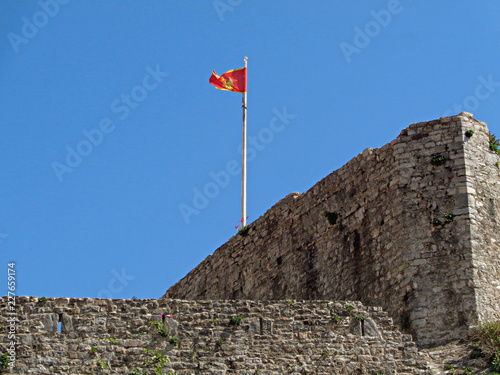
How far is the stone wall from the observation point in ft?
88.5

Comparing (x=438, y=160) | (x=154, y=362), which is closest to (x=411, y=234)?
(x=438, y=160)

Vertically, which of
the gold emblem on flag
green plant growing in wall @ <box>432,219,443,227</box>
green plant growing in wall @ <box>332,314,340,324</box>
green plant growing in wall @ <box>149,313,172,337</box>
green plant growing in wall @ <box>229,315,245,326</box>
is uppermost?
the gold emblem on flag

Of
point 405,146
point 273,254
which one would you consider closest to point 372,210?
point 405,146

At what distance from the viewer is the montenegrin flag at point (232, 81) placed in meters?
39.2

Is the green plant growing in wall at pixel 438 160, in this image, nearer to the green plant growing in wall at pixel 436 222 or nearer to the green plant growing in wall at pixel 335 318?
the green plant growing in wall at pixel 436 222

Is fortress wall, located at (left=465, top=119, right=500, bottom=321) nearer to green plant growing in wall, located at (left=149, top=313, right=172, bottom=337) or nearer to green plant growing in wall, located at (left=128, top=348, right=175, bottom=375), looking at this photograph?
green plant growing in wall, located at (left=149, top=313, right=172, bottom=337)

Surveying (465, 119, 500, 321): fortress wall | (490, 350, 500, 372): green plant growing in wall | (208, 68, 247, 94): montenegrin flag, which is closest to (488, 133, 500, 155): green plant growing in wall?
(465, 119, 500, 321): fortress wall

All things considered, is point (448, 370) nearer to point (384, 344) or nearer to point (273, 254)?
point (384, 344)

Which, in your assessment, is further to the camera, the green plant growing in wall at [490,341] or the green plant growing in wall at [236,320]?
the green plant growing in wall at [490,341]

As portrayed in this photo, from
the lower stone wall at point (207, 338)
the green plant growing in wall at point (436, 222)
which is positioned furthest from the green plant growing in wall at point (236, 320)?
the green plant growing in wall at point (436, 222)

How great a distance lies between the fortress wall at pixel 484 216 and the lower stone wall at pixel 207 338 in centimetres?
356

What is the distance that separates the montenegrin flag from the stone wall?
26.1 ft

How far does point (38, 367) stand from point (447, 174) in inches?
420

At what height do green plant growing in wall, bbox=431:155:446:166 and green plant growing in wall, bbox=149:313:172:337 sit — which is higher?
green plant growing in wall, bbox=431:155:446:166
